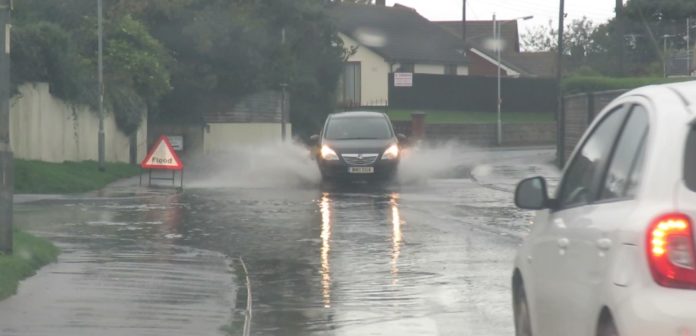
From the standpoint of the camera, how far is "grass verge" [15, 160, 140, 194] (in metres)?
25.5

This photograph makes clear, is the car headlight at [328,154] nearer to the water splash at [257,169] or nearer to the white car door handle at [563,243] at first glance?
the water splash at [257,169]

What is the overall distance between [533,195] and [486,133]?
52673 millimetres

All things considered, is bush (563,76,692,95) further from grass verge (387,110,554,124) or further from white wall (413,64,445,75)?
white wall (413,64,445,75)

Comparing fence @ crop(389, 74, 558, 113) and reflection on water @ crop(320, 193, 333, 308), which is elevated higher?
fence @ crop(389, 74, 558, 113)

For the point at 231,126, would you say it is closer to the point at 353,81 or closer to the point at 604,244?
the point at 353,81

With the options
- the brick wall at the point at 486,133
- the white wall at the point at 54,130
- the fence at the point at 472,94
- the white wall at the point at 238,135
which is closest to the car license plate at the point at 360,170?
the white wall at the point at 54,130

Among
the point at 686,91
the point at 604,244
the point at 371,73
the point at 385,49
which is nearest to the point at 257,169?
the point at 686,91

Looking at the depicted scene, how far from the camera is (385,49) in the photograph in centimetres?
7119

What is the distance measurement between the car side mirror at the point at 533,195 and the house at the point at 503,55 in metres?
73.2

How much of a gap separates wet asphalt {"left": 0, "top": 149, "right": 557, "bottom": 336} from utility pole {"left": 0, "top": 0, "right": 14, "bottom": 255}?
57 cm

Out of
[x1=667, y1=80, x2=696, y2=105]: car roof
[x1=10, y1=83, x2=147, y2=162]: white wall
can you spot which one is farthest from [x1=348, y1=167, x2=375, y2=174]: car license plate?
[x1=667, y1=80, x2=696, y2=105]: car roof

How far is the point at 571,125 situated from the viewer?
3656 centimetres

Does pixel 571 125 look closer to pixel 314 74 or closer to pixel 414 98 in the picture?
pixel 314 74

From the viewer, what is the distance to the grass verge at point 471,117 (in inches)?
2435
